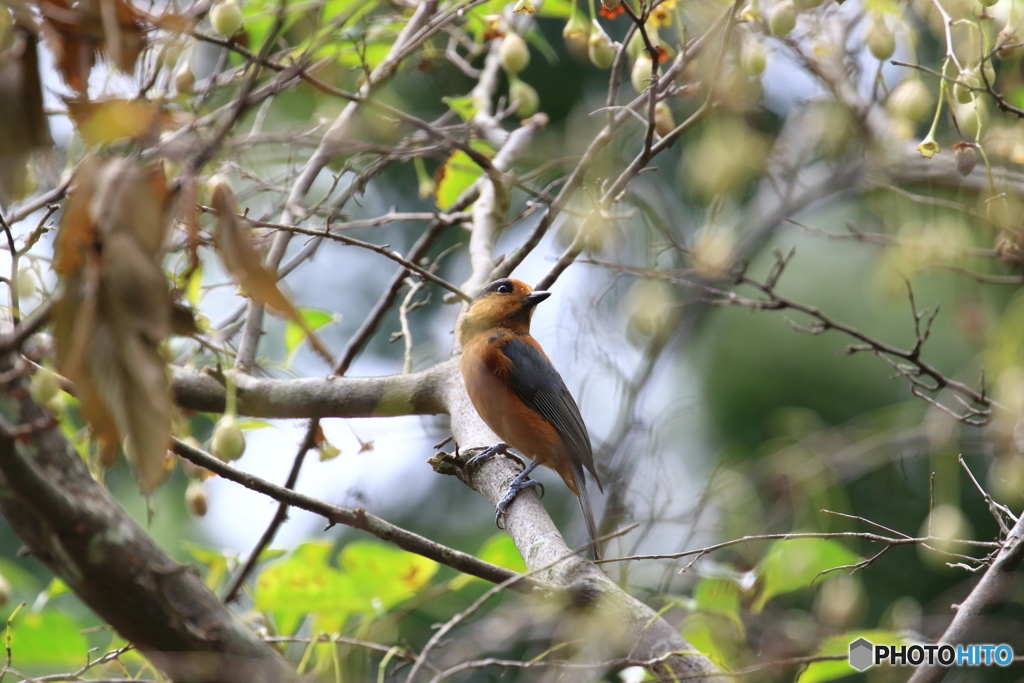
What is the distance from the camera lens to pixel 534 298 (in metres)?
4.84

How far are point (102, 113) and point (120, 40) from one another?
0.48ft

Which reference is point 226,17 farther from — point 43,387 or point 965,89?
point 965,89

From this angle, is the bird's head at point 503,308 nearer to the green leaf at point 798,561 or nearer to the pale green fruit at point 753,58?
the pale green fruit at point 753,58

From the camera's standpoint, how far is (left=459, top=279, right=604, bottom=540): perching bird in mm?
4012

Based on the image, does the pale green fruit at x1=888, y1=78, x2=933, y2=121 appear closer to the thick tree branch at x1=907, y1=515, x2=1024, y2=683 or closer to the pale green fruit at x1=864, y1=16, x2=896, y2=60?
the pale green fruit at x1=864, y1=16, x2=896, y2=60

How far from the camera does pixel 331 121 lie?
156 inches

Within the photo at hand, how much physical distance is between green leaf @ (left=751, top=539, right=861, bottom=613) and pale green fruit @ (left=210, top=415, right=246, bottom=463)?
6.89 ft

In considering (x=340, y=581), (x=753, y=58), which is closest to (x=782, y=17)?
(x=753, y=58)

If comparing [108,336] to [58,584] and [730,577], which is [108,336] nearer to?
[58,584]

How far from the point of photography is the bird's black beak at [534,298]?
4805 millimetres

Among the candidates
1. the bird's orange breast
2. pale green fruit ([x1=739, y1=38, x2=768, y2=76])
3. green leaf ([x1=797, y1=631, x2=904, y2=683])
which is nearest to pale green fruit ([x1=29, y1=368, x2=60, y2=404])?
the bird's orange breast

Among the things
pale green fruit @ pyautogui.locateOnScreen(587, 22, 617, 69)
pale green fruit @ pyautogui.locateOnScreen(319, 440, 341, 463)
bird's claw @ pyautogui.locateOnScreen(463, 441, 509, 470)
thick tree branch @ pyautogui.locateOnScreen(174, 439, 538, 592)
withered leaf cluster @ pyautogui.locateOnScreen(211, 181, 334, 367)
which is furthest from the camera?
pale green fruit @ pyautogui.locateOnScreen(319, 440, 341, 463)

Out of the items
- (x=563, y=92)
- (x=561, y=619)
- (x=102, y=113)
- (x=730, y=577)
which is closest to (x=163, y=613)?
(x=102, y=113)

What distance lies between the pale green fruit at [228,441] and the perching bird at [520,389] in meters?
0.97
